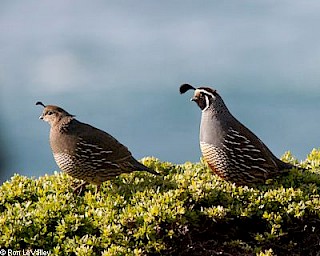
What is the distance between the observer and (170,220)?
457 cm

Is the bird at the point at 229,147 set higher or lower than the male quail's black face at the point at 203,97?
lower

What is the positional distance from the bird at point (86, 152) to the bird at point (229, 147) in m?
0.53

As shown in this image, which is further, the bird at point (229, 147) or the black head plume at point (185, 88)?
the black head plume at point (185, 88)

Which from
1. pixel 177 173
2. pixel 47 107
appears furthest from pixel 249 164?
pixel 47 107

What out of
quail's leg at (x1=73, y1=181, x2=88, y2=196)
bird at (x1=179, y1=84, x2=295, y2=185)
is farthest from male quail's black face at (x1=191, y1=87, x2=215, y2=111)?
quail's leg at (x1=73, y1=181, x2=88, y2=196)

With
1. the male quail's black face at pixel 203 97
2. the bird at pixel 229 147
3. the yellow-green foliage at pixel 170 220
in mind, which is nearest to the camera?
the yellow-green foliage at pixel 170 220

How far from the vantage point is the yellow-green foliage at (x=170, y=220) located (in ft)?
15.0

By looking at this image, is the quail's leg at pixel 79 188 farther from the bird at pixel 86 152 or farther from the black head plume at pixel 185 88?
the black head plume at pixel 185 88

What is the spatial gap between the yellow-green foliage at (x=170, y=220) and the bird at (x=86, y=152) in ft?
Result: 0.53

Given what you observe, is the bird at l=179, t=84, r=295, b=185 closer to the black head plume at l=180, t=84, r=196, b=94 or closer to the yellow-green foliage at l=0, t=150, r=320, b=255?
the black head plume at l=180, t=84, r=196, b=94

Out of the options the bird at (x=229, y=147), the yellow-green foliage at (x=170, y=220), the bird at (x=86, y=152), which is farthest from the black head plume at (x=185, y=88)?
the yellow-green foliage at (x=170, y=220)

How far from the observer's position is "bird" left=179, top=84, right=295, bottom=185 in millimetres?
5501

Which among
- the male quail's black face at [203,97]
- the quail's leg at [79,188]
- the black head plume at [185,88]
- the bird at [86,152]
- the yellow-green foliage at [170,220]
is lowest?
the yellow-green foliage at [170,220]

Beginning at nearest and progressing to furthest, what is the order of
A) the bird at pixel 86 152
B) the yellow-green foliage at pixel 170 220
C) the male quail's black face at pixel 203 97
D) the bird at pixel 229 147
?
the yellow-green foliage at pixel 170 220, the bird at pixel 86 152, the bird at pixel 229 147, the male quail's black face at pixel 203 97
